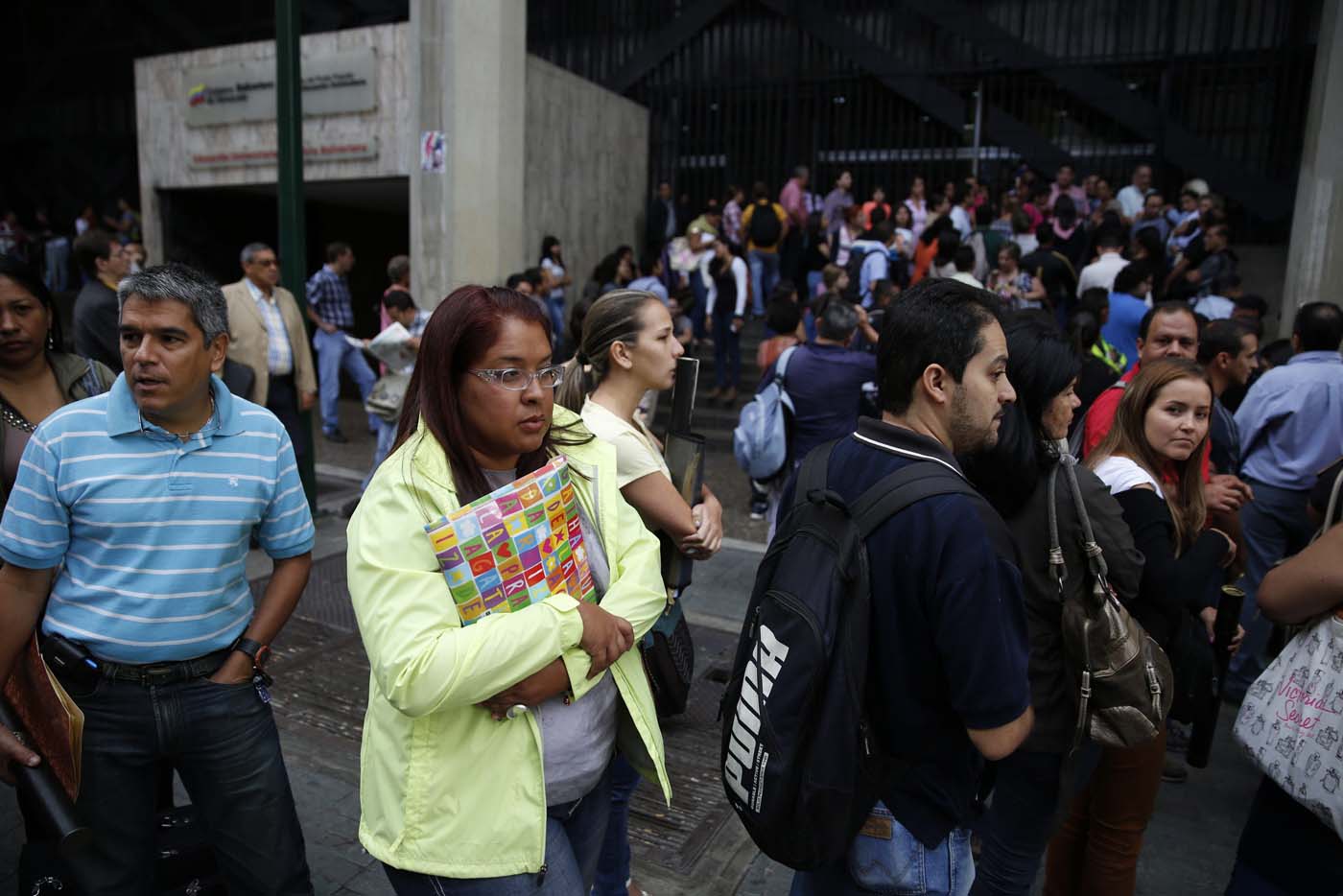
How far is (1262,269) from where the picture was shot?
38.6 ft

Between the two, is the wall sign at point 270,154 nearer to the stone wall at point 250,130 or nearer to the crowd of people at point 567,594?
the stone wall at point 250,130

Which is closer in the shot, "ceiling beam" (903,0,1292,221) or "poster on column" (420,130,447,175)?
A: "poster on column" (420,130,447,175)

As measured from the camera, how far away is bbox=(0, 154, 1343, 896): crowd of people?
1.67 metres

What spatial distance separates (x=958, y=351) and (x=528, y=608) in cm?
101

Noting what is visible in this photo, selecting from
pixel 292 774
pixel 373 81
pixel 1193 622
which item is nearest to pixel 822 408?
pixel 1193 622

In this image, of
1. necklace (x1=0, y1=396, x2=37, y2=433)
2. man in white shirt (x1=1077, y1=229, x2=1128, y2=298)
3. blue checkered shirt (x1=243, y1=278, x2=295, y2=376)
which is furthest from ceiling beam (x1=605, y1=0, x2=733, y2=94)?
necklace (x1=0, y1=396, x2=37, y2=433)

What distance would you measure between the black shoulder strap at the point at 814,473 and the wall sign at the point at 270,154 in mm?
10321

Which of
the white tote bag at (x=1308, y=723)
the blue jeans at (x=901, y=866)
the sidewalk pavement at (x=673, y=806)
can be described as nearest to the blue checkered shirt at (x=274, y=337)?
the sidewalk pavement at (x=673, y=806)

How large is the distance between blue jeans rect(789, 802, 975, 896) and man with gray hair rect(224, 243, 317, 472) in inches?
201

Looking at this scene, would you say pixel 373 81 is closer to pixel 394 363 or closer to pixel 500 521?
pixel 394 363

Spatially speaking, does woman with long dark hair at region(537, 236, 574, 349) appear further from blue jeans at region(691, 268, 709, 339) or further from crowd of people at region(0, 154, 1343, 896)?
crowd of people at region(0, 154, 1343, 896)

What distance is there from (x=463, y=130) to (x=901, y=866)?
10104 mm

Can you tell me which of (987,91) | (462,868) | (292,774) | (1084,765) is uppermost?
(987,91)

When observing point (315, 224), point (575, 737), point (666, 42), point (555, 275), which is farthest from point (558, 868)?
point (666, 42)
